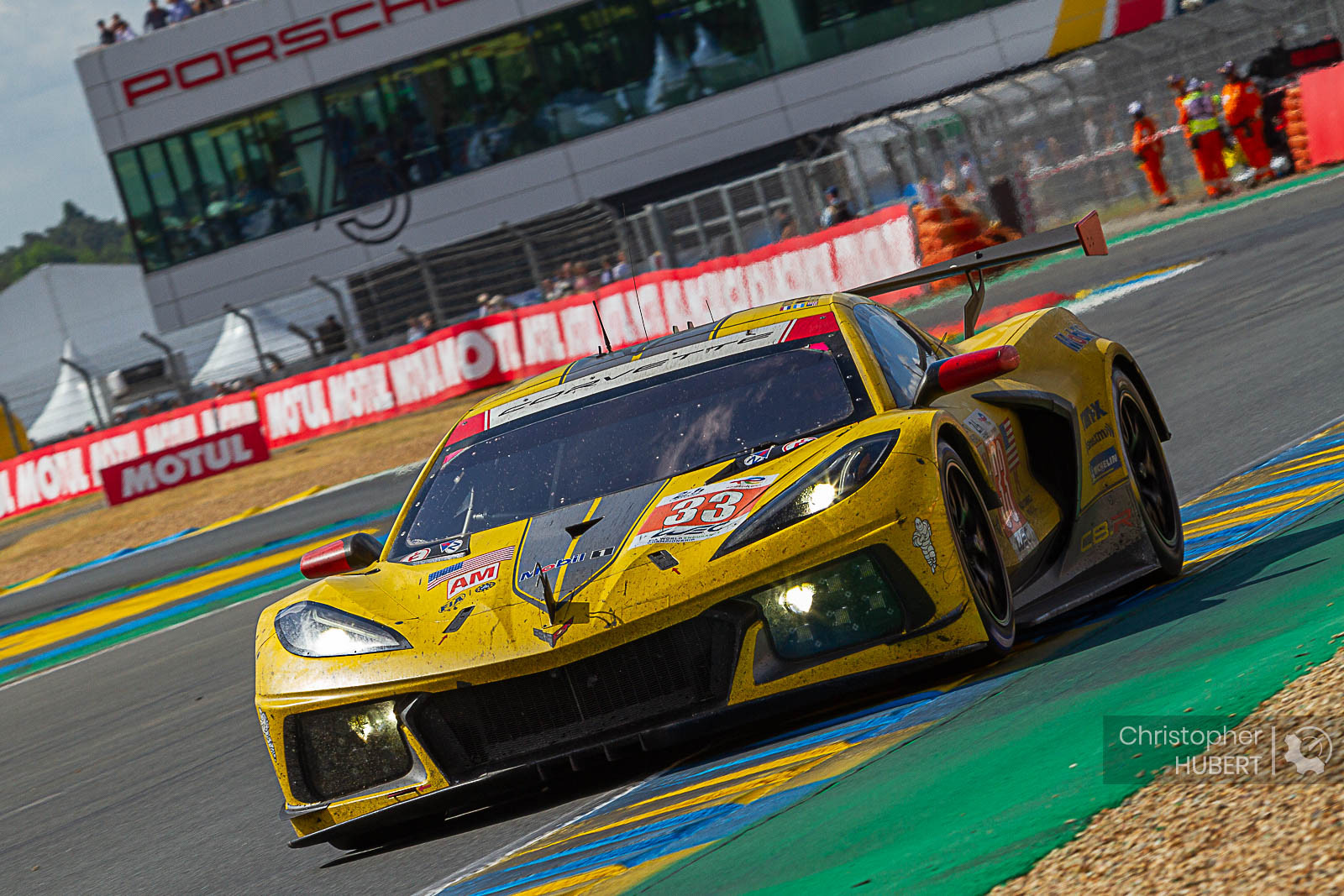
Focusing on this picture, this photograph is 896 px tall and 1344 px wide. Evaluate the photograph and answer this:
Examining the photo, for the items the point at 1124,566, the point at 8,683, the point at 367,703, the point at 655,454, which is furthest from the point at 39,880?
the point at 8,683

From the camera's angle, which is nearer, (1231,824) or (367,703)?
(1231,824)

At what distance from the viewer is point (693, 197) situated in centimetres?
2914

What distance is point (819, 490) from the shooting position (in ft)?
16.0

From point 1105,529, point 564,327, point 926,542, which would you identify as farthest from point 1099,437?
point 564,327

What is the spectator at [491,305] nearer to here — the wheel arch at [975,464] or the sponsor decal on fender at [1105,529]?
the sponsor decal on fender at [1105,529]

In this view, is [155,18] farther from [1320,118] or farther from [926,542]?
[926,542]

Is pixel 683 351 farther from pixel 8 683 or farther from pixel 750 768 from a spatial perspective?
pixel 8 683

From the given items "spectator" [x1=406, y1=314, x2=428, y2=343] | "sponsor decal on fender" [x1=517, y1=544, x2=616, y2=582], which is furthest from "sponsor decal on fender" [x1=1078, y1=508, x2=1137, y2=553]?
"spectator" [x1=406, y1=314, x2=428, y2=343]

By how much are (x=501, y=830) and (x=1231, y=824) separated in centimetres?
243

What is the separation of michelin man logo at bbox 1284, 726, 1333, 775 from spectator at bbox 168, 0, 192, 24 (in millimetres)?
42898

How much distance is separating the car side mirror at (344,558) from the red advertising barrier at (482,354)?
639 inches

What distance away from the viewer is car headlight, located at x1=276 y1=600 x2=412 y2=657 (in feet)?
16.4

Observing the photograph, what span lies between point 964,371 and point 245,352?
90.2ft

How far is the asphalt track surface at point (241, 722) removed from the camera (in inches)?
204
